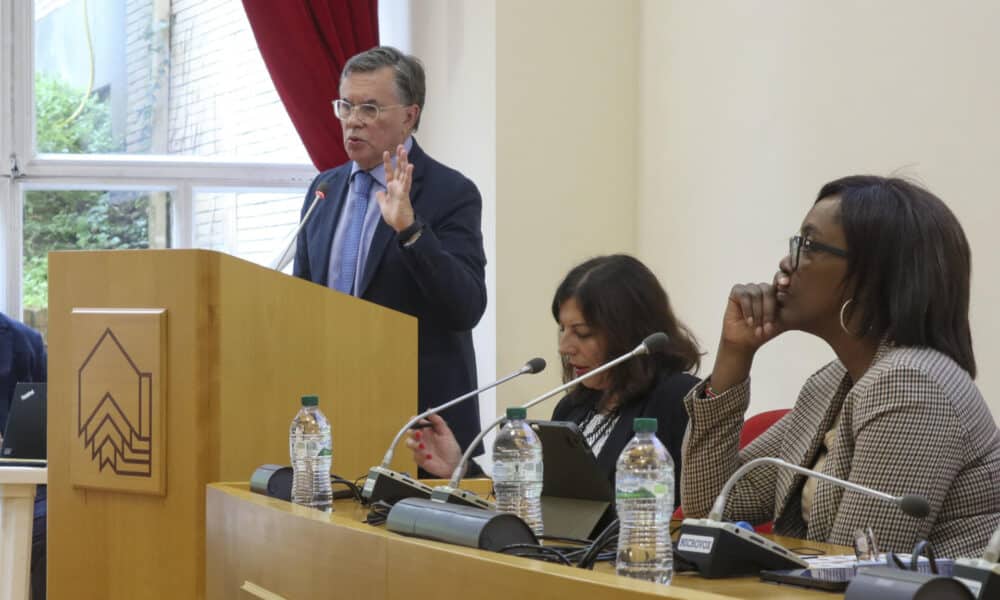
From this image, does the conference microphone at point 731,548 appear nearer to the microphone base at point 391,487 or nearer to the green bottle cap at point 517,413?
the green bottle cap at point 517,413

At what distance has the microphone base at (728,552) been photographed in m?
1.43

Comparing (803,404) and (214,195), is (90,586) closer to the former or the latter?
(803,404)

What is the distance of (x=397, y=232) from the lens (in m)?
2.92

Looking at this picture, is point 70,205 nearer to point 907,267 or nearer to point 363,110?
point 363,110

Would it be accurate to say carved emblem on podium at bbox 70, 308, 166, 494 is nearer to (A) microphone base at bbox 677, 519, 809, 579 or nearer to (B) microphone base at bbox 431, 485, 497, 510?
(B) microphone base at bbox 431, 485, 497, 510

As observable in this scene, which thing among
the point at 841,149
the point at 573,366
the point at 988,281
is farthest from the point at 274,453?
the point at 841,149

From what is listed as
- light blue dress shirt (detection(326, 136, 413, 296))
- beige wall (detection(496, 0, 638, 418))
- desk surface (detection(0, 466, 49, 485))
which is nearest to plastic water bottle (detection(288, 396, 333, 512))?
light blue dress shirt (detection(326, 136, 413, 296))

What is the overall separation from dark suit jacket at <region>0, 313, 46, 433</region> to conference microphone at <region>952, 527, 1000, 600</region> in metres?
4.15

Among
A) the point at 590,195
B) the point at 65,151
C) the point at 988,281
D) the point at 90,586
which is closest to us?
the point at 90,586

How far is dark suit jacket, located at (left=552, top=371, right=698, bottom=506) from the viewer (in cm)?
251

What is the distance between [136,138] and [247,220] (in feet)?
1.95

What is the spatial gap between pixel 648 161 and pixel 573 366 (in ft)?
7.61

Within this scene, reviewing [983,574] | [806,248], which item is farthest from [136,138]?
[983,574]

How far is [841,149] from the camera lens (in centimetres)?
375
